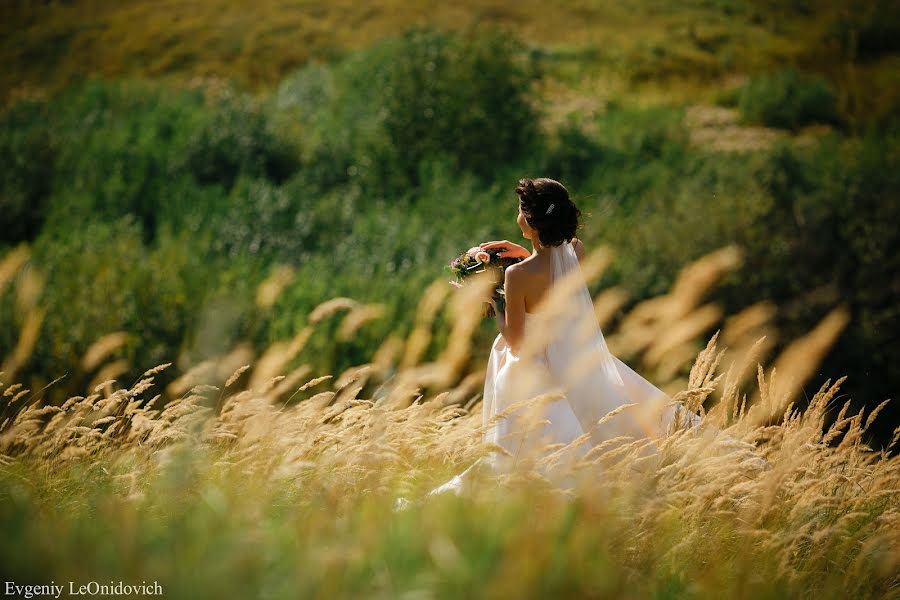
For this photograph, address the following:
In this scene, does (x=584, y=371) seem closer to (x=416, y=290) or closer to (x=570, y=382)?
(x=570, y=382)

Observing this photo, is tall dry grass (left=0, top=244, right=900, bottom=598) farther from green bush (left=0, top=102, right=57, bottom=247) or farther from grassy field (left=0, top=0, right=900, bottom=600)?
green bush (left=0, top=102, right=57, bottom=247)

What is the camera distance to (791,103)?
92.6 ft

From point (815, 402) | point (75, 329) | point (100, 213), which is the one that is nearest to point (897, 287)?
point (815, 402)

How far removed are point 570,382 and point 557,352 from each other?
178mm

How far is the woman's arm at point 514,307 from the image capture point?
12.1 feet

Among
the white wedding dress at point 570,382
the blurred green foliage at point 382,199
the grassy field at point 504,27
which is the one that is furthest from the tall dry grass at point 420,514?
the grassy field at point 504,27

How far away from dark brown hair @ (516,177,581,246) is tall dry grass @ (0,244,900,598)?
48cm

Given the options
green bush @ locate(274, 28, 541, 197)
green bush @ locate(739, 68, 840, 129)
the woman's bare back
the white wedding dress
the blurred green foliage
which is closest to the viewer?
the white wedding dress

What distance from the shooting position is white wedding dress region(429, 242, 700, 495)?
3.63 m

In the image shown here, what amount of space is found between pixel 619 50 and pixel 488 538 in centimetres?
3581

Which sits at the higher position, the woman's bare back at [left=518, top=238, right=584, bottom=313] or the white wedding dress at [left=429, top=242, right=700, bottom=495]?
the woman's bare back at [left=518, top=238, right=584, bottom=313]

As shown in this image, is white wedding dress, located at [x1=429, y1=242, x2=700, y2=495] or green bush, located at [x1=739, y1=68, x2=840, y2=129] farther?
green bush, located at [x1=739, y1=68, x2=840, y2=129]

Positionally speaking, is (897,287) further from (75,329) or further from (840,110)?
(840,110)

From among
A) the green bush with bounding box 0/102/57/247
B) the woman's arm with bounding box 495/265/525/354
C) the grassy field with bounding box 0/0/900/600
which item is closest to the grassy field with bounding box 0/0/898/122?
the grassy field with bounding box 0/0/900/600
